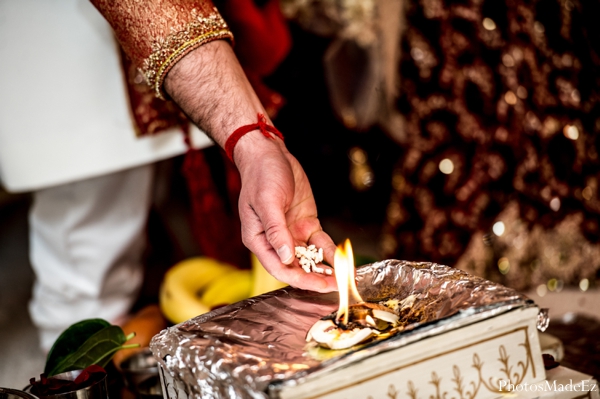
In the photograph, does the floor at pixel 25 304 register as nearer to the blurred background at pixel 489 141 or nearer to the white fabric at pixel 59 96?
the blurred background at pixel 489 141

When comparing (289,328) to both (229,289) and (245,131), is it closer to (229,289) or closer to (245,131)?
(245,131)

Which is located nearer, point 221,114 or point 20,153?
point 221,114

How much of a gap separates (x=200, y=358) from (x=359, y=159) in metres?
1.41

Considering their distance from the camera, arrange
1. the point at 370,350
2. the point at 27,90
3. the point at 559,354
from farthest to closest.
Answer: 1. the point at 27,90
2. the point at 559,354
3. the point at 370,350

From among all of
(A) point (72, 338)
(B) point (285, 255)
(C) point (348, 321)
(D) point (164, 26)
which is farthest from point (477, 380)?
(D) point (164, 26)

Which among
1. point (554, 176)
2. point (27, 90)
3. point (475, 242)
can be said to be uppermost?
point (27, 90)

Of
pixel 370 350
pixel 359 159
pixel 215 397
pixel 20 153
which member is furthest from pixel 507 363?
pixel 359 159

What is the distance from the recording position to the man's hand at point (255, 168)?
2.28 ft

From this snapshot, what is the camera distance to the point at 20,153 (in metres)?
1.15

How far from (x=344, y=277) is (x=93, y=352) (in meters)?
0.37

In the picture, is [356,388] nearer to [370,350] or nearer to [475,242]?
[370,350]

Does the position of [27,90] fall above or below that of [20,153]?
above

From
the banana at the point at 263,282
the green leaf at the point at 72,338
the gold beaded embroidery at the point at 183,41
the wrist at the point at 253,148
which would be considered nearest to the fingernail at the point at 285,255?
the wrist at the point at 253,148

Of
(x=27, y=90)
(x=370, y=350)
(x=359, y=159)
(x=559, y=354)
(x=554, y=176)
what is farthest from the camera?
(x=359, y=159)
